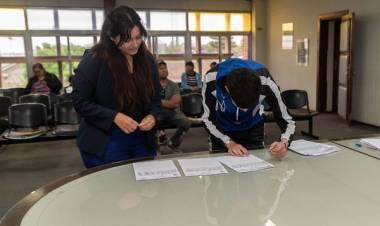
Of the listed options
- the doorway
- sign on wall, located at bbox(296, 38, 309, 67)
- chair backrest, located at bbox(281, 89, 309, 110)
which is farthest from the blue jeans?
sign on wall, located at bbox(296, 38, 309, 67)

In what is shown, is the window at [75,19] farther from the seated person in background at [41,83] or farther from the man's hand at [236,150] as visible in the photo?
the man's hand at [236,150]

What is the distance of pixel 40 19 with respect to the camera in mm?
8336

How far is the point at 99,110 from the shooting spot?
64.0 inches

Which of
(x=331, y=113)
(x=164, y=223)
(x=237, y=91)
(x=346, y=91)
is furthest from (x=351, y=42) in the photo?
(x=164, y=223)

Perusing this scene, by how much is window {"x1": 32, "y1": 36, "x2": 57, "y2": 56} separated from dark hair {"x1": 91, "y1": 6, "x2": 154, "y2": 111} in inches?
294

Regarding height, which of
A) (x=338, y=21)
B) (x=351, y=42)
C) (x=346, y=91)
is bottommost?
(x=346, y=91)

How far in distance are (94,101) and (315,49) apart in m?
6.98

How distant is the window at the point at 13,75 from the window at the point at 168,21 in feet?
10.9

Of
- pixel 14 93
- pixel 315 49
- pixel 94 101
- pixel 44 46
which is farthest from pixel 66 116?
pixel 315 49

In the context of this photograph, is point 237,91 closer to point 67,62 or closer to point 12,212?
point 12,212

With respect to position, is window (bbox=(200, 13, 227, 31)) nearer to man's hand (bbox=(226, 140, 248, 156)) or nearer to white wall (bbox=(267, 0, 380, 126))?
white wall (bbox=(267, 0, 380, 126))

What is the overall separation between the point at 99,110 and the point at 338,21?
23.5 ft

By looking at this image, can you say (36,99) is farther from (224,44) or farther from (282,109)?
(224,44)

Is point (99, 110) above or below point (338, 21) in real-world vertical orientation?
below
